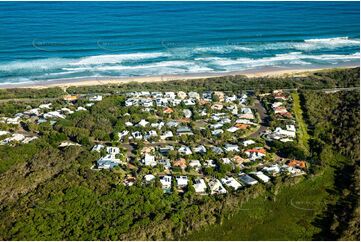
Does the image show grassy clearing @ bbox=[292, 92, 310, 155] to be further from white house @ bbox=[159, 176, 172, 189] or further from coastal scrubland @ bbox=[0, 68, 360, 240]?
white house @ bbox=[159, 176, 172, 189]

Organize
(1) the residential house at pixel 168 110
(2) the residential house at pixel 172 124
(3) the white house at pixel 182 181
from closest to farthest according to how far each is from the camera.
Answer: (3) the white house at pixel 182 181
(2) the residential house at pixel 172 124
(1) the residential house at pixel 168 110

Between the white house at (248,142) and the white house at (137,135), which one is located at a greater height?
the white house at (137,135)

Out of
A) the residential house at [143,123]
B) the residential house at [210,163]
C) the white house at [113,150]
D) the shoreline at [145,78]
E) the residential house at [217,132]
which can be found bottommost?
the residential house at [210,163]

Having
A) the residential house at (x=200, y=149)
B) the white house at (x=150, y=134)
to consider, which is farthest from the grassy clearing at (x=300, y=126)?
the white house at (x=150, y=134)

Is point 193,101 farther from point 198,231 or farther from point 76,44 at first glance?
point 76,44

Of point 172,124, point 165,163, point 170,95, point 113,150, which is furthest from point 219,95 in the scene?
point 165,163

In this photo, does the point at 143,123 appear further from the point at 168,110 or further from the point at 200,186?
the point at 200,186

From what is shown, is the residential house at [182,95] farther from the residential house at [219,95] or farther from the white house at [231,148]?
the white house at [231,148]

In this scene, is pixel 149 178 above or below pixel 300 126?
below
